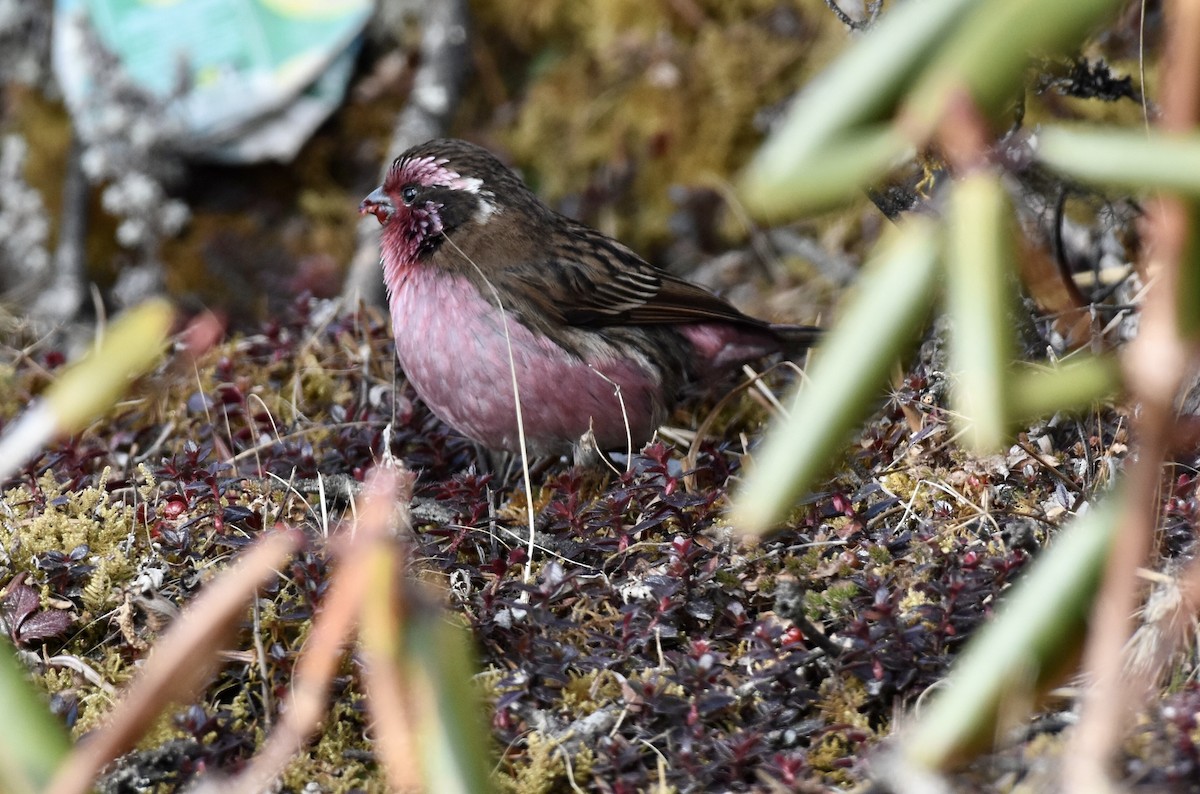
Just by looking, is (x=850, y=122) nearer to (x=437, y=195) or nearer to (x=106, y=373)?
(x=106, y=373)

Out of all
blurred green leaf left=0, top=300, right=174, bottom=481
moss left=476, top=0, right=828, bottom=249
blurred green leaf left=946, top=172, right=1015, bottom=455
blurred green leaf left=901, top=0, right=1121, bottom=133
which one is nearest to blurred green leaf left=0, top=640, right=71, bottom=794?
blurred green leaf left=0, top=300, right=174, bottom=481

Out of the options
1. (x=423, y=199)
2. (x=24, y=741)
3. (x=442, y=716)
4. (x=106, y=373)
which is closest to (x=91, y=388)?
(x=106, y=373)

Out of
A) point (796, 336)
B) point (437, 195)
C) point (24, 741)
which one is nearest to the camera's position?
point (24, 741)

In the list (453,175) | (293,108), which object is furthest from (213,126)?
(453,175)

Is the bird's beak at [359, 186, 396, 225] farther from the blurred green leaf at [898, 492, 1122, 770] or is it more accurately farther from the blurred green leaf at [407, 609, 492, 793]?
A: the blurred green leaf at [898, 492, 1122, 770]

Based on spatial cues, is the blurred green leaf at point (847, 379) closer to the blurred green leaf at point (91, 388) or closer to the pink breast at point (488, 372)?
the blurred green leaf at point (91, 388)

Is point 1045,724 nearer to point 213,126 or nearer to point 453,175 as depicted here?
point 453,175

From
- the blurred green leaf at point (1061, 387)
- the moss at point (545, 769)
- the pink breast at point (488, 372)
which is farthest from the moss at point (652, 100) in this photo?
the blurred green leaf at point (1061, 387)

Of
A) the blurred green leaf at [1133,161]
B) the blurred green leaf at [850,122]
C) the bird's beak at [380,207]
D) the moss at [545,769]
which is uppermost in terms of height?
the blurred green leaf at [850,122]
